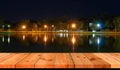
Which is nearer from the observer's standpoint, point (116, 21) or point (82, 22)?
point (116, 21)

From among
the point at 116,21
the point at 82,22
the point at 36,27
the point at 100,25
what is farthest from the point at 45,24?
the point at 116,21

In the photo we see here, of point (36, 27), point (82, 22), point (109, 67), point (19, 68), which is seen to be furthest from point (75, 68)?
point (36, 27)

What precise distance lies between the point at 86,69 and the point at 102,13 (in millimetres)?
58213

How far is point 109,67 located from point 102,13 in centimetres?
5811

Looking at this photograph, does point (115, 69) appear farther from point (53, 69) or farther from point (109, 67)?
point (53, 69)

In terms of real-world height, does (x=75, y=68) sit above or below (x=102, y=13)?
below

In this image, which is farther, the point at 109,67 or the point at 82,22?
the point at 82,22

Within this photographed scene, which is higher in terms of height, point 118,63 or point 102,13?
point 102,13

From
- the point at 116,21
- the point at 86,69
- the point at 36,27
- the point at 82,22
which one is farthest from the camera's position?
the point at 36,27

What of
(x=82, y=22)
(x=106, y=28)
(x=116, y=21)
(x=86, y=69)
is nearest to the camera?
(x=86, y=69)

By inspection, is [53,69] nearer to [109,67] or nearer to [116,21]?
[109,67]

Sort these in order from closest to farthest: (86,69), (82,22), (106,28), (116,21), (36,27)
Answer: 1. (86,69)
2. (116,21)
3. (106,28)
4. (82,22)
5. (36,27)

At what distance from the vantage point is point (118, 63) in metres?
5.21

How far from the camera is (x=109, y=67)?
16.7 feet
